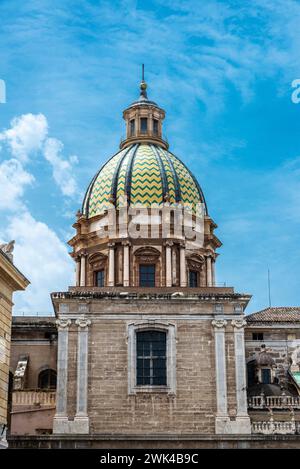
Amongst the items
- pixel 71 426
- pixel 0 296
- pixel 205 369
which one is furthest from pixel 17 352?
pixel 0 296

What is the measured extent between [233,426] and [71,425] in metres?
7.23

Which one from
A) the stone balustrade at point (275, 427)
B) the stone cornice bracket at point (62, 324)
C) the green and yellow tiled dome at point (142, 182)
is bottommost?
the stone balustrade at point (275, 427)

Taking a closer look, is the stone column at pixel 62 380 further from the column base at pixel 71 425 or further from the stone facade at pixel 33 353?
the stone facade at pixel 33 353

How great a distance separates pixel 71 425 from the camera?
3697 centimetres

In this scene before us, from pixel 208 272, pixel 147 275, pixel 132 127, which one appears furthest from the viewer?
pixel 132 127

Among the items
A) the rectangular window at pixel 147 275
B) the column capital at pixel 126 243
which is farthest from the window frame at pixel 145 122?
the rectangular window at pixel 147 275

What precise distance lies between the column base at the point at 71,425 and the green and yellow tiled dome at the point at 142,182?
14479mm

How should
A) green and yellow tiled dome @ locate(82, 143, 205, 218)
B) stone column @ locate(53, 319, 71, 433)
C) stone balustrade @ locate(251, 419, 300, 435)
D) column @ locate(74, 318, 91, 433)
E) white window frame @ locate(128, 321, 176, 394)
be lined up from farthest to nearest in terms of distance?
1. green and yellow tiled dome @ locate(82, 143, 205, 218)
2. white window frame @ locate(128, 321, 176, 394)
3. stone balustrade @ locate(251, 419, 300, 435)
4. column @ locate(74, 318, 91, 433)
5. stone column @ locate(53, 319, 71, 433)

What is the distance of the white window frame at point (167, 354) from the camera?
38031 mm

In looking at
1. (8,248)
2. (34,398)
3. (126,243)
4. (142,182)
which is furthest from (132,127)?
(8,248)

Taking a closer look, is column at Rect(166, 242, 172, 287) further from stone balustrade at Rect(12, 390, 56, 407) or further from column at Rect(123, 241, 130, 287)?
stone balustrade at Rect(12, 390, 56, 407)

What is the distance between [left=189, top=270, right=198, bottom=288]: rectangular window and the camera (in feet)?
153

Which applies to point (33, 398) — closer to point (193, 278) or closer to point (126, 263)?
point (126, 263)

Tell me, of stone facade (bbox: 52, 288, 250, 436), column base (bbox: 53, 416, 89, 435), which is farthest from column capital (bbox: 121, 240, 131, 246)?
column base (bbox: 53, 416, 89, 435)
